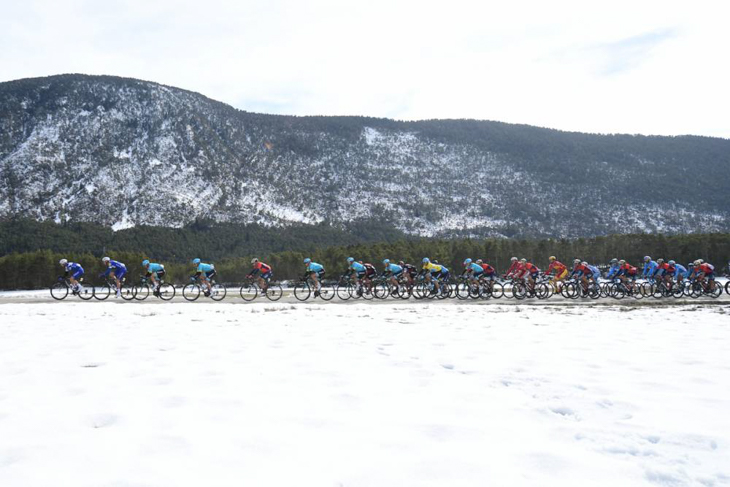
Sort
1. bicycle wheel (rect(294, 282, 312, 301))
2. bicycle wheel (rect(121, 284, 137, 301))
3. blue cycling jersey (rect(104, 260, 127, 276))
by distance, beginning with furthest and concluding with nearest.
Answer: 1. bicycle wheel (rect(121, 284, 137, 301))
2. bicycle wheel (rect(294, 282, 312, 301))
3. blue cycling jersey (rect(104, 260, 127, 276))

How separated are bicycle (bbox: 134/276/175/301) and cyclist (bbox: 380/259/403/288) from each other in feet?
34.7

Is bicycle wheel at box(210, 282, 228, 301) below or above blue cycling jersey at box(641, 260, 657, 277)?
below

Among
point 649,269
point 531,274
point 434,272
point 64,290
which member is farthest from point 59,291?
point 649,269

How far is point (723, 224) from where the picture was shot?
185m

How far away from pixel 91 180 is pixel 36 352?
216516 mm

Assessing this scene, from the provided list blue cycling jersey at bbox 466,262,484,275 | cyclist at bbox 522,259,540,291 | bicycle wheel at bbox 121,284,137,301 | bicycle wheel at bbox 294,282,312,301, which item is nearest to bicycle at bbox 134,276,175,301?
bicycle wheel at bbox 121,284,137,301

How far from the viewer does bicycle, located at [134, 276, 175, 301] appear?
23570 mm

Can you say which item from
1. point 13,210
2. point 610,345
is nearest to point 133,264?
point 610,345

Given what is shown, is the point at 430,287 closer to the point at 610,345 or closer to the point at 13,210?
the point at 610,345

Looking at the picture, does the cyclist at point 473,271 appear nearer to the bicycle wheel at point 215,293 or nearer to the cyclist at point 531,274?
the cyclist at point 531,274

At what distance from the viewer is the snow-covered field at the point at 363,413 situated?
115 inches

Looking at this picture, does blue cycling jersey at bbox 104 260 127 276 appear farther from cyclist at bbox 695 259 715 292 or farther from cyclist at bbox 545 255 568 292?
cyclist at bbox 695 259 715 292

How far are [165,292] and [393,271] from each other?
11492 mm

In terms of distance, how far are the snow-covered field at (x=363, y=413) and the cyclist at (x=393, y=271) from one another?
15882 millimetres
